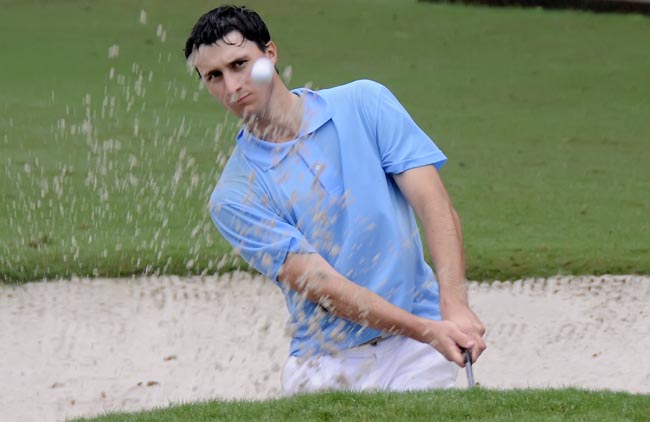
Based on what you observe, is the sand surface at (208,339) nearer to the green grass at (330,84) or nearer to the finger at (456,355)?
the green grass at (330,84)

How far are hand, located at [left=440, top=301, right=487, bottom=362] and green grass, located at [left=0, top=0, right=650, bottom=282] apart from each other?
12.4 ft

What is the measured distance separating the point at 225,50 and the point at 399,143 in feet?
1.97

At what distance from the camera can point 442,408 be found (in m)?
3.85

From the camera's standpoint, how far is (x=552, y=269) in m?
7.71

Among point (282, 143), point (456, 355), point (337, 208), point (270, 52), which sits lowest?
point (456, 355)

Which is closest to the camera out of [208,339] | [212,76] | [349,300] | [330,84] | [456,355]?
[456,355]

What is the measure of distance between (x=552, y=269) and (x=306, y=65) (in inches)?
295

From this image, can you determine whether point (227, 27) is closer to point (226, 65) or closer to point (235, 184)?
point (226, 65)

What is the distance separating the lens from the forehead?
12.9ft

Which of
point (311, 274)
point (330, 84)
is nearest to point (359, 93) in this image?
point (311, 274)

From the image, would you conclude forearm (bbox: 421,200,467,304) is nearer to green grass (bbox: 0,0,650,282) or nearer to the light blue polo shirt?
the light blue polo shirt

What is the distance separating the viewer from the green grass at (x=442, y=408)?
12.6ft

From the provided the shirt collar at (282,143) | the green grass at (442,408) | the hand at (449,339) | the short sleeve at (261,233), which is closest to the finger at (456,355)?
the hand at (449,339)

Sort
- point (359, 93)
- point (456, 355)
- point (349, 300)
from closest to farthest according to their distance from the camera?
point (456, 355), point (349, 300), point (359, 93)
